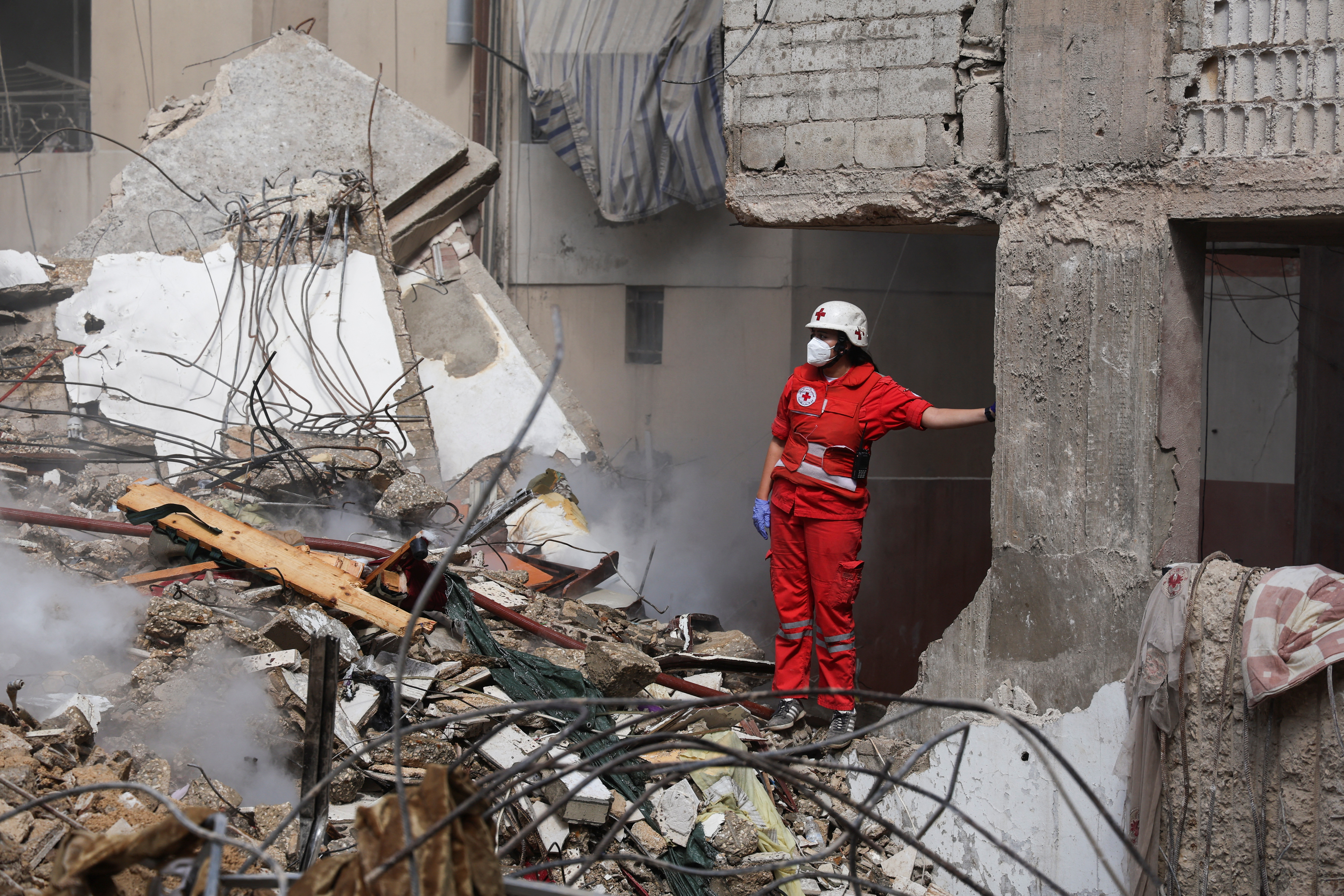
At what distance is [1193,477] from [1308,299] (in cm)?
544

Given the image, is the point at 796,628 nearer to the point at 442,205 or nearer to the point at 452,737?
the point at 452,737

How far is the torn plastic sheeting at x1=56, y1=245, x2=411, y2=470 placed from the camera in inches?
270

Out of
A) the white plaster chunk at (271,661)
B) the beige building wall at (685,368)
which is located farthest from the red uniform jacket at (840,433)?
the beige building wall at (685,368)

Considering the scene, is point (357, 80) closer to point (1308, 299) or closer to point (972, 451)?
point (972, 451)

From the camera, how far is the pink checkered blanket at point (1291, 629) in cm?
344

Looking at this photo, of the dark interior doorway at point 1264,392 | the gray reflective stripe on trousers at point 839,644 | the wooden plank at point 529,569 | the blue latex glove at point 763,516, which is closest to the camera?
the gray reflective stripe on trousers at point 839,644

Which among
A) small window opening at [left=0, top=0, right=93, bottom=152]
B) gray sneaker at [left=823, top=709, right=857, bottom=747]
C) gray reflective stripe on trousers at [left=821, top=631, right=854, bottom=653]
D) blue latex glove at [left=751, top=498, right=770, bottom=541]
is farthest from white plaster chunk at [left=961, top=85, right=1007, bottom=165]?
small window opening at [left=0, top=0, right=93, bottom=152]

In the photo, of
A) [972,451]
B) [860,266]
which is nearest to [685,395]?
[860,266]

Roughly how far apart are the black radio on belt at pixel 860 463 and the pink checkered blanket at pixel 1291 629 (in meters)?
1.62

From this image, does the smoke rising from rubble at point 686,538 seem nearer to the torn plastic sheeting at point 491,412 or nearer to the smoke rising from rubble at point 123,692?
the torn plastic sheeting at point 491,412

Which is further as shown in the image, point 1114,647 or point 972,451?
point 972,451

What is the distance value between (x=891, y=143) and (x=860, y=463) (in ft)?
4.64

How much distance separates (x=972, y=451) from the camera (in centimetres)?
945

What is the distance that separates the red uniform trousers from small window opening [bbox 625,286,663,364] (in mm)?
5982
